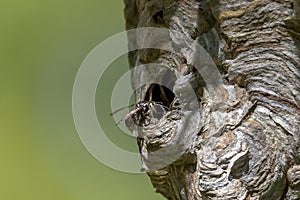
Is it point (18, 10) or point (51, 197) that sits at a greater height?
point (18, 10)

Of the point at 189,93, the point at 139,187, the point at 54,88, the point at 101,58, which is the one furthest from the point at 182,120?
the point at 54,88

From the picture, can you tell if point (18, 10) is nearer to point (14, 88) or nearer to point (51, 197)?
point (14, 88)

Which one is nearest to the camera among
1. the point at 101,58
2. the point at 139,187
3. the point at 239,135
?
the point at 239,135

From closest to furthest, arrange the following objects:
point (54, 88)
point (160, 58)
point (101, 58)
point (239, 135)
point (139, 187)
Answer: point (239, 135) → point (160, 58) → point (101, 58) → point (139, 187) → point (54, 88)

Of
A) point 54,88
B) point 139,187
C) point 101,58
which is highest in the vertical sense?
point 101,58

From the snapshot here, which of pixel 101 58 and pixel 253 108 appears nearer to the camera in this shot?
pixel 253 108

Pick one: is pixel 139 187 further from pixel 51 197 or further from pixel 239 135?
pixel 239 135

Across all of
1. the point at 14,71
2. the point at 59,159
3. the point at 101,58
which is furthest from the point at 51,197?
the point at 101,58
